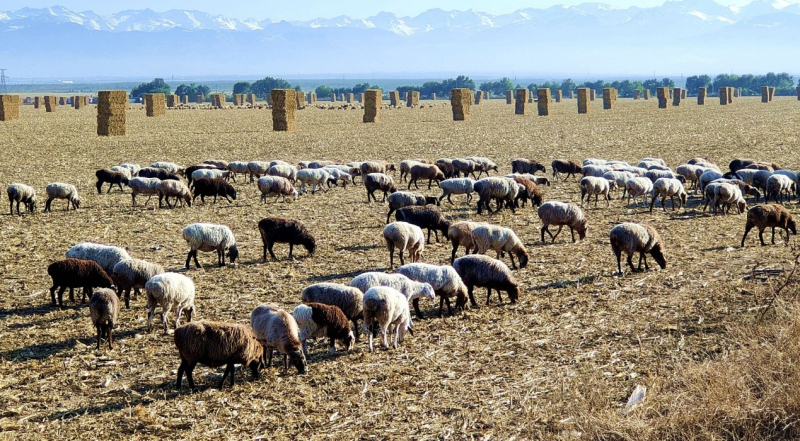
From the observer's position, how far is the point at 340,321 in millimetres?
9641

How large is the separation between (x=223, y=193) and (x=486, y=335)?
12.4 metres

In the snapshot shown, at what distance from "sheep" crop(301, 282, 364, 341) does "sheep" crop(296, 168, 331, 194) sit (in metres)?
13.0

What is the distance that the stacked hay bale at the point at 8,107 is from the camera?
5606 cm

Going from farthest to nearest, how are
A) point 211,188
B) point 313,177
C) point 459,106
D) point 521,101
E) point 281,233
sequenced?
point 521,101 < point 459,106 < point 313,177 < point 211,188 < point 281,233

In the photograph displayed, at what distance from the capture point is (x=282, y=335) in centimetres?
909

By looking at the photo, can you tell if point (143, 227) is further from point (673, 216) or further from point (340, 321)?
point (673, 216)

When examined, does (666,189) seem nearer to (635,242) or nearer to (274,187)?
(635,242)

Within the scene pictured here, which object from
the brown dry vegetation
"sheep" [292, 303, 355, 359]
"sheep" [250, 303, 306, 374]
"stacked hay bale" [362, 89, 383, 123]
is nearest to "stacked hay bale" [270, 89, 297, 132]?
"stacked hay bale" [362, 89, 383, 123]

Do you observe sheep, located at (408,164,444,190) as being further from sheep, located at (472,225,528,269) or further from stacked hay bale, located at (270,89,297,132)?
stacked hay bale, located at (270,89,297,132)

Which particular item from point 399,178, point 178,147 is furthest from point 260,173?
point 178,147

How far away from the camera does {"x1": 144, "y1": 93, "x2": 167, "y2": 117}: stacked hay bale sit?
65.4 m

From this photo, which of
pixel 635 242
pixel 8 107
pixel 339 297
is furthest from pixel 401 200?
pixel 8 107

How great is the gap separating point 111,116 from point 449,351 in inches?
1452

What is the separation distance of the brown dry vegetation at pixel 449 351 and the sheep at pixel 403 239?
576mm
